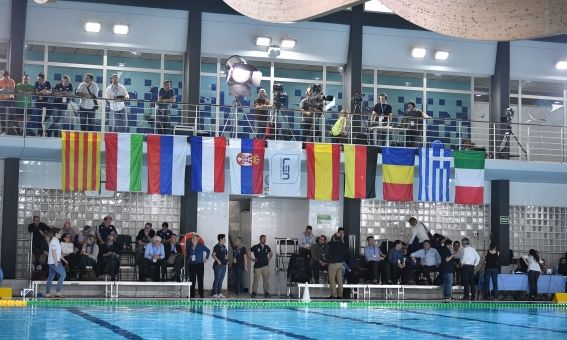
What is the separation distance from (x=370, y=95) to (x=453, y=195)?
13.8 feet

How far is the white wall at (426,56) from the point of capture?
95.6 feet

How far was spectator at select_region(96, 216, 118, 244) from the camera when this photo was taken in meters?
24.3

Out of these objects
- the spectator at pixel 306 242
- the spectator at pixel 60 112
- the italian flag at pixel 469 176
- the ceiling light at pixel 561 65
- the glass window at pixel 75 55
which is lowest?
the spectator at pixel 306 242

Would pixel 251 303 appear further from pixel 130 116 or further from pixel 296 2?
pixel 296 2

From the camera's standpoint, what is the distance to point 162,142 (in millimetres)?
24250

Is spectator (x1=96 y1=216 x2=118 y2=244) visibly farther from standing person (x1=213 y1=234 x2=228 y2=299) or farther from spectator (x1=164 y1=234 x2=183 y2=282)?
standing person (x1=213 y1=234 x2=228 y2=299)

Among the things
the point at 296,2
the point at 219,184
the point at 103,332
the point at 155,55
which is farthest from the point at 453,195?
the point at 296,2

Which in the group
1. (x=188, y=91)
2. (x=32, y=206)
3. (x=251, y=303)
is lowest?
(x=251, y=303)

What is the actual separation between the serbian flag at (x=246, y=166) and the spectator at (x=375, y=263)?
3556 mm

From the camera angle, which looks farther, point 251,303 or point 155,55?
point 155,55

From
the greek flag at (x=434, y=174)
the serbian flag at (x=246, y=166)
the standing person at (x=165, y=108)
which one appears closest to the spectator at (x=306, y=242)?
the serbian flag at (x=246, y=166)

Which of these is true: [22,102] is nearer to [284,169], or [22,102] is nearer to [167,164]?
[167,164]

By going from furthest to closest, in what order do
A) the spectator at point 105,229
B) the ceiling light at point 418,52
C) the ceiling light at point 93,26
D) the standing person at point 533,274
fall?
the ceiling light at point 418,52 → the ceiling light at point 93,26 → the standing person at point 533,274 → the spectator at point 105,229

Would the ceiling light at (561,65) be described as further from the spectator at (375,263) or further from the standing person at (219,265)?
the standing person at (219,265)
